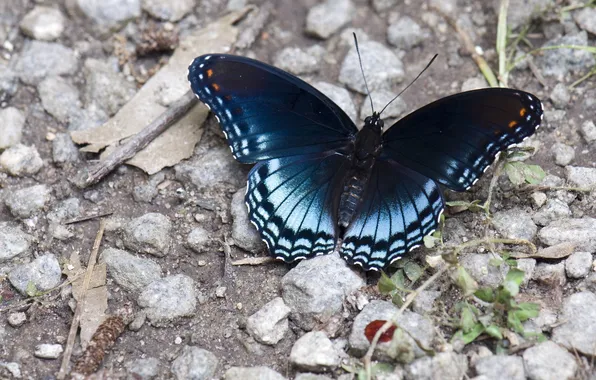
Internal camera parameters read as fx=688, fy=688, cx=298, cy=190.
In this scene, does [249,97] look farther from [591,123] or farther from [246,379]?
[591,123]

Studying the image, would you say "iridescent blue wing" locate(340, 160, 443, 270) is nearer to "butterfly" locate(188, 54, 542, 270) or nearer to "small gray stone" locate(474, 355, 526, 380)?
"butterfly" locate(188, 54, 542, 270)

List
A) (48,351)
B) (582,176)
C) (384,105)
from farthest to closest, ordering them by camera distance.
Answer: (384,105)
(582,176)
(48,351)

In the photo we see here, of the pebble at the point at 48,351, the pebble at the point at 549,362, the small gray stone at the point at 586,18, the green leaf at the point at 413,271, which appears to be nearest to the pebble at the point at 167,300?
the pebble at the point at 48,351

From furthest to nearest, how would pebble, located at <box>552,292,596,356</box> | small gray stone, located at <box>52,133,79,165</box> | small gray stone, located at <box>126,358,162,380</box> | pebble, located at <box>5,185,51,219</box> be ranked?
small gray stone, located at <box>52,133,79,165</box> → pebble, located at <box>5,185,51,219</box> → small gray stone, located at <box>126,358,162,380</box> → pebble, located at <box>552,292,596,356</box>

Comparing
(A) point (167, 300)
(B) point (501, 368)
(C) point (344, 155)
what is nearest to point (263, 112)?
(C) point (344, 155)

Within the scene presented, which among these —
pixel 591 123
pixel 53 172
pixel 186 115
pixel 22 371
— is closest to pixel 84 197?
pixel 53 172

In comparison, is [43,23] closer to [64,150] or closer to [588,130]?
[64,150]

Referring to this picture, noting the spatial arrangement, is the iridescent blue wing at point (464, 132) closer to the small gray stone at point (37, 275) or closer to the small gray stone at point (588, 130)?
the small gray stone at point (588, 130)

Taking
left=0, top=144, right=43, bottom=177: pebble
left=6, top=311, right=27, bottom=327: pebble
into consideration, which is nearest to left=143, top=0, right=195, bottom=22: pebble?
left=0, top=144, right=43, bottom=177: pebble
